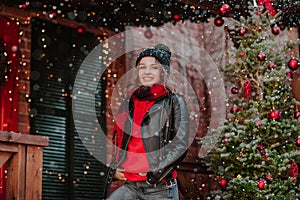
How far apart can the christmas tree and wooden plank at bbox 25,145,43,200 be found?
9.01 feet

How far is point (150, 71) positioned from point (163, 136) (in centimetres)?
51

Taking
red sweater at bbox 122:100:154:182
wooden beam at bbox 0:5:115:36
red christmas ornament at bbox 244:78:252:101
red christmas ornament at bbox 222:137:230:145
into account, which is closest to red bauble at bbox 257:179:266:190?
red christmas ornament at bbox 222:137:230:145

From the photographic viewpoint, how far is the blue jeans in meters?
4.16

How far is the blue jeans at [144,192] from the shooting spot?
4.16 metres

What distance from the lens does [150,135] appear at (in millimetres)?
4254

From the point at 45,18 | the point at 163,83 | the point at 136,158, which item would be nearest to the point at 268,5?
the point at 45,18

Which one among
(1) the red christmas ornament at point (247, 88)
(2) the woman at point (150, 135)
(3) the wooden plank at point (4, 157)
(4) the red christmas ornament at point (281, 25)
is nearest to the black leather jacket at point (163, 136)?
(2) the woman at point (150, 135)

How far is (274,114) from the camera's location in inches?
269

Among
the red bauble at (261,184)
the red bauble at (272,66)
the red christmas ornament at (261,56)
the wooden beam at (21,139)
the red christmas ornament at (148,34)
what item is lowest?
the red bauble at (261,184)

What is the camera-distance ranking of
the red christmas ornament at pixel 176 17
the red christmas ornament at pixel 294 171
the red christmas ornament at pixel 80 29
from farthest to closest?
1. the red christmas ornament at pixel 80 29
2. the red christmas ornament at pixel 176 17
3. the red christmas ornament at pixel 294 171

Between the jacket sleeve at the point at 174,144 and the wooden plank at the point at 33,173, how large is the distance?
1.15 meters

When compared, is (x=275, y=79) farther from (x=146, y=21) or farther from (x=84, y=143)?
(x=84, y=143)

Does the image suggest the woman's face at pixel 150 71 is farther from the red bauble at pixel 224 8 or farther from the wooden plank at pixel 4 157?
the red bauble at pixel 224 8

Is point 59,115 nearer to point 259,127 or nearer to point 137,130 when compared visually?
point 259,127
